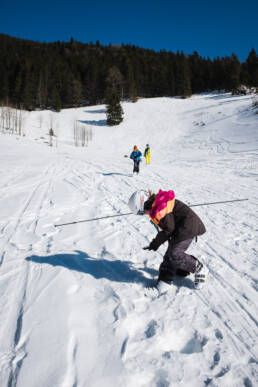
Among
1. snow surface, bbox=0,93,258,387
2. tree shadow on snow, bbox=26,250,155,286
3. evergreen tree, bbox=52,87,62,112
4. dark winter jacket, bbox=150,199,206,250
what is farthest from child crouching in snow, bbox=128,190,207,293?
evergreen tree, bbox=52,87,62,112

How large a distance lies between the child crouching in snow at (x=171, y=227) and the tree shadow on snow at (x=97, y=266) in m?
0.51

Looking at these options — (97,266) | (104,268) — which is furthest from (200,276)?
(97,266)

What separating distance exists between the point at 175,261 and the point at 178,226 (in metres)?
0.47

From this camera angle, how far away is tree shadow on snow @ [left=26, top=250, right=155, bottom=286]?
312 centimetres

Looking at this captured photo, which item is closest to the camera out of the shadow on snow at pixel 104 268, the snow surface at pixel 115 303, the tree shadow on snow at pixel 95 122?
the snow surface at pixel 115 303

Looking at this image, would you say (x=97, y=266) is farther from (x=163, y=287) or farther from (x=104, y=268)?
(x=163, y=287)

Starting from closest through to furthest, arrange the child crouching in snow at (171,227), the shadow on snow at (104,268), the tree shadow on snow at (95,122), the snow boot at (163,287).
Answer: the child crouching in snow at (171,227), the snow boot at (163,287), the shadow on snow at (104,268), the tree shadow on snow at (95,122)

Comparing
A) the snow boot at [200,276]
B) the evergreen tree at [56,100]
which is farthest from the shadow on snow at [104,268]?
the evergreen tree at [56,100]

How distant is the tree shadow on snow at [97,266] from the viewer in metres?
3.12

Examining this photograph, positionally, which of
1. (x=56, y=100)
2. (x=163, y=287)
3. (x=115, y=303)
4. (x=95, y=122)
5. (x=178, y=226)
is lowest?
(x=115, y=303)

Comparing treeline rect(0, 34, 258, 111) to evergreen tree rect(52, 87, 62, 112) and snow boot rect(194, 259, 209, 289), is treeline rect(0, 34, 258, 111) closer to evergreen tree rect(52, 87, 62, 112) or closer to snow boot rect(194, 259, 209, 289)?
evergreen tree rect(52, 87, 62, 112)

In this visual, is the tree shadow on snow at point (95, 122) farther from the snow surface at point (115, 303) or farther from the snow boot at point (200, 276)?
the snow boot at point (200, 276)

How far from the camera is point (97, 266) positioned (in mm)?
3393

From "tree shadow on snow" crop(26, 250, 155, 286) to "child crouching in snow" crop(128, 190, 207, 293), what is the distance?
1.69 ft
